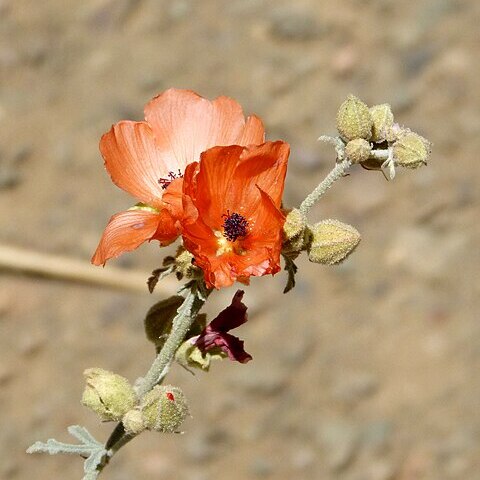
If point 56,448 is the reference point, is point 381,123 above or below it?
above

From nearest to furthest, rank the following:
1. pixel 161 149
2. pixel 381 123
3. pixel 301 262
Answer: pixel 381 123 < pixel 161 149 < pixel 301 262

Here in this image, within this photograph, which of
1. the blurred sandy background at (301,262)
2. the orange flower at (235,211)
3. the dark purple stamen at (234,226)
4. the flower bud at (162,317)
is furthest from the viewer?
the blurred sandy background at (301,262)

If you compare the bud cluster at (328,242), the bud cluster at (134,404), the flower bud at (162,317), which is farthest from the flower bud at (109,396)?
the bud cluster at (328,242)

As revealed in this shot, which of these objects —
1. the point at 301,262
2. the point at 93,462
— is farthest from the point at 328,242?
the point at 301,262

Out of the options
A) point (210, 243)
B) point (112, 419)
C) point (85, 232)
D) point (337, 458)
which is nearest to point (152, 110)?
point (210, 243)

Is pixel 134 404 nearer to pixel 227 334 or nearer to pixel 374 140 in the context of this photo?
pixel 227 334

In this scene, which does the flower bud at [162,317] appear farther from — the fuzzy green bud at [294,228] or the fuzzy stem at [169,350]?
the fuzzy green bud at [294,228]

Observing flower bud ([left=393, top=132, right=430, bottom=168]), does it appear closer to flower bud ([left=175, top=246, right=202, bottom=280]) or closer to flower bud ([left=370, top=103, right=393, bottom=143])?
flower bud ([left=370, top=103, right=393, bottom=143])
